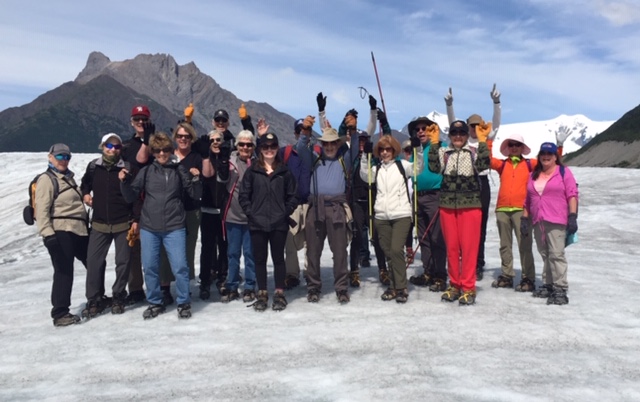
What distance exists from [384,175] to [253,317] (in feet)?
10.1

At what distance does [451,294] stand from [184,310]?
425cm

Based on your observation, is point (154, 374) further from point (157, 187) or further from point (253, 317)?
point (157, 187)

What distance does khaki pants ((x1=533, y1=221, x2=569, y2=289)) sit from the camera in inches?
301

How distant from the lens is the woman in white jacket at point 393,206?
7.81 metres

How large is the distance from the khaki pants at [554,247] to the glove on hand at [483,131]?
174cm

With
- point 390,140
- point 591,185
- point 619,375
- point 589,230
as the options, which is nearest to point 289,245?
point 390,140

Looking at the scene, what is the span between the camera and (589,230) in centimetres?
1580

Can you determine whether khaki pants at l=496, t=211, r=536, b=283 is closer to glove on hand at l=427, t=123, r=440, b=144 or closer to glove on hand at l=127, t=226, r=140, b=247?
glove on hand at l=427, t=123, r=440, b=144

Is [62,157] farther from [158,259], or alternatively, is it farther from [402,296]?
[402,296]

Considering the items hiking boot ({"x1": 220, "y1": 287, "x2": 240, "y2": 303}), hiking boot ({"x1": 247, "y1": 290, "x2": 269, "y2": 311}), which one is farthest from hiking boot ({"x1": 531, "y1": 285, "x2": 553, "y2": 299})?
hiking boot ({"x1": 220, "y1": 287, "x2": 240, "y2": 303})

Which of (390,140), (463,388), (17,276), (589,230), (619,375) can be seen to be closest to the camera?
(463,388)

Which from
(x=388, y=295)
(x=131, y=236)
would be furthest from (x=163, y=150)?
(x=388, y=295)

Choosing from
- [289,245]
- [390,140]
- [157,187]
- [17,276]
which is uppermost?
[390,140]

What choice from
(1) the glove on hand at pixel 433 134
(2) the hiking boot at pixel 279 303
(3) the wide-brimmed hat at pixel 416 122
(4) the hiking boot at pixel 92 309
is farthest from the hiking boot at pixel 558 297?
(4) the hiking boot at pixel 92 309
